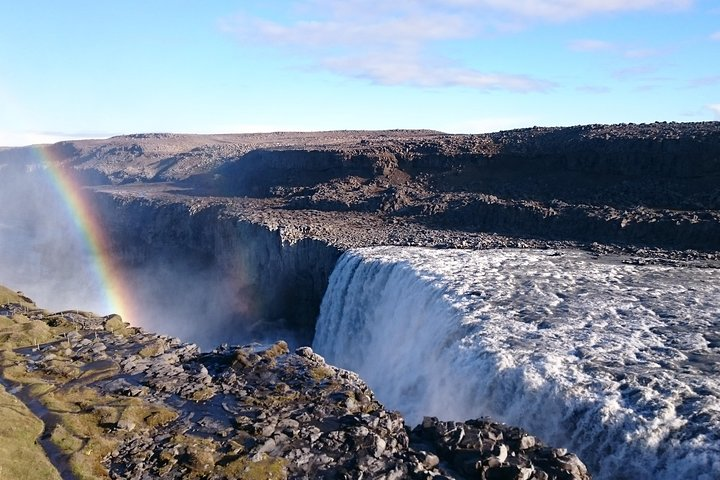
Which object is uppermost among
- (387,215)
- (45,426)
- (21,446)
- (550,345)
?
(387,215)

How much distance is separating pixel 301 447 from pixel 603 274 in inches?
681

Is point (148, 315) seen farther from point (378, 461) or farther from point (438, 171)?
point (378, 461)

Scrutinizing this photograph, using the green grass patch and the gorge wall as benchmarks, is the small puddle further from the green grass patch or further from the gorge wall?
the gorge wall

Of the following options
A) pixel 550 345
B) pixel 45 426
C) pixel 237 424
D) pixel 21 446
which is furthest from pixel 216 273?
pixel 550 345

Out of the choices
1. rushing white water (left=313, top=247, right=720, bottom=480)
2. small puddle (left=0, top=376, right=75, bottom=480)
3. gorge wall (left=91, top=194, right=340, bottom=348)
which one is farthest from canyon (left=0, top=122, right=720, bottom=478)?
rushing white water (left=313, top=247, right=720, bottom=480)

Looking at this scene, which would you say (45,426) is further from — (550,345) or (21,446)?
(550,345)

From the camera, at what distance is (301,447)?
16.4 m

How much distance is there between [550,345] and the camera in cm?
2012

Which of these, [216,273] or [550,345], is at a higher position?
[550,345]

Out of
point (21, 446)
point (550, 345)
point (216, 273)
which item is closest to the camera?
point (21, 446)

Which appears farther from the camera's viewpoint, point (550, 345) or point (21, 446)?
point (550, 345)

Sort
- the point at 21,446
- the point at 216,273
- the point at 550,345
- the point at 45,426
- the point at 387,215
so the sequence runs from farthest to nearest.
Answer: the point at 216,273 < the point at 387,215 < the point at 550,345 < the point at 45,426 < the point at 21,446

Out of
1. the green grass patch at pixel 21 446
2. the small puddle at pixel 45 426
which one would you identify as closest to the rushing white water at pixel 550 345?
the small puddle at pixel 45 426

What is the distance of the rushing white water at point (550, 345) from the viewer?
15.4 metres
